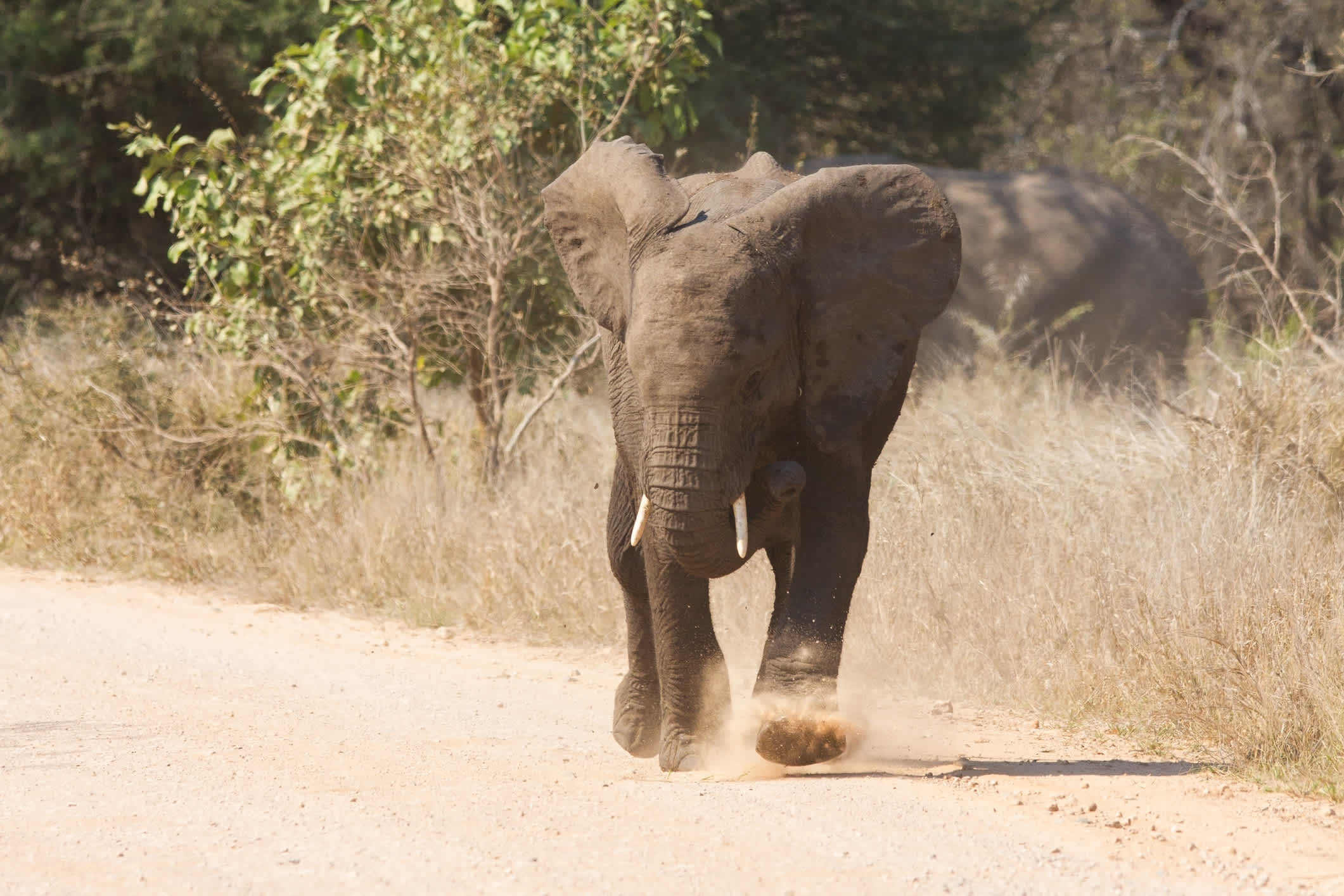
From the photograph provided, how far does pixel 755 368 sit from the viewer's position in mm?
5430

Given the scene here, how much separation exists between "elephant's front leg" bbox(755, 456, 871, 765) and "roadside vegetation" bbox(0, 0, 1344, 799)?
1441 mm

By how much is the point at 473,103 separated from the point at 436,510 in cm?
248

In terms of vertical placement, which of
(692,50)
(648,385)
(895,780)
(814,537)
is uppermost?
(692,50)

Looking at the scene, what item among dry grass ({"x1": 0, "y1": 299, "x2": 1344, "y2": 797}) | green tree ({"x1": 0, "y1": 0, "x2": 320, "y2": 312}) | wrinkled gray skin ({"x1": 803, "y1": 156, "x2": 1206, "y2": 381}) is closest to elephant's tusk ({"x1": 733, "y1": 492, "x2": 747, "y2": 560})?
dry grass ({"x1": 0, "y1": 299, "x2": 1344, "y2": 797})

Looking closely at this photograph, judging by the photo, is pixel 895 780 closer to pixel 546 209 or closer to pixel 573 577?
pixel 546 209

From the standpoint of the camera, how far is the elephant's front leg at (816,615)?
5.52 m

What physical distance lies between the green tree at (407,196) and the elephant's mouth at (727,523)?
4.96m

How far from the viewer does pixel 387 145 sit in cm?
1088

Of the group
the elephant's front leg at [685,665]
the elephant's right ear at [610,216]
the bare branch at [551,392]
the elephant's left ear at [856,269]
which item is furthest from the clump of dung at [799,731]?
the bare branch at [551,392]

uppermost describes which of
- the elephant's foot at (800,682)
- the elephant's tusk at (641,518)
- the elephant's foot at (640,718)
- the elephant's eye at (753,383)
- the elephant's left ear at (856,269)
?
the elephant's left ear at (856,269)

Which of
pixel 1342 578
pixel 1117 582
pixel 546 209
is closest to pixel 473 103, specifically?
pixel 546 209

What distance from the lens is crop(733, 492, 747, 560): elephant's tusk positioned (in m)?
5.37

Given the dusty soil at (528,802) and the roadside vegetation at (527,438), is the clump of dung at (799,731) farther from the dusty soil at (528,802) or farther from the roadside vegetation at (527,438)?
the roadside vegetation at (527,438)

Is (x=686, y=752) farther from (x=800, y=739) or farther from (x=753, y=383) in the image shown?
(x=753, y=383)
